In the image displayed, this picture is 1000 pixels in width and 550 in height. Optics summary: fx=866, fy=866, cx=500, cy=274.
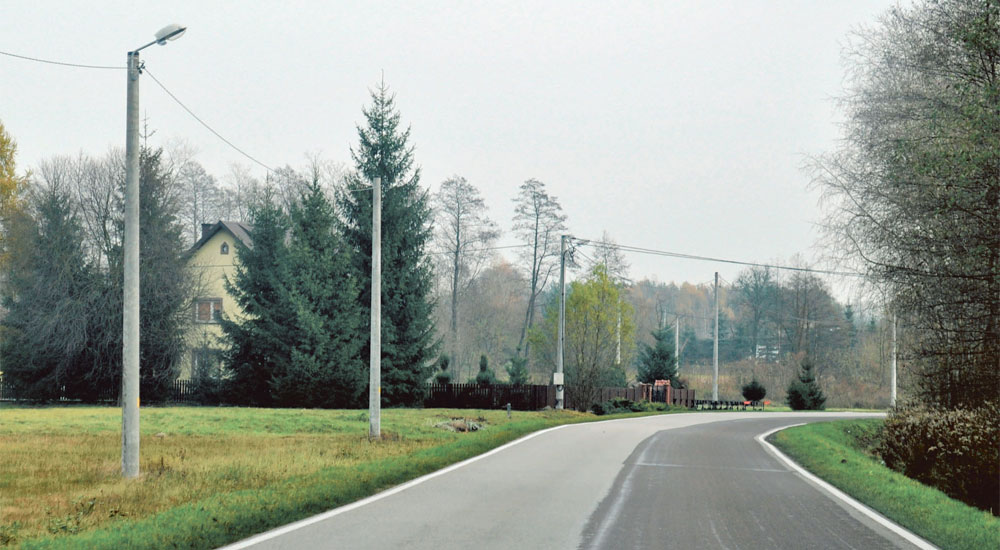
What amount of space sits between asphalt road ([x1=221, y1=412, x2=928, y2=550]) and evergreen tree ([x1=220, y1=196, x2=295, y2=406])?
84.0ft

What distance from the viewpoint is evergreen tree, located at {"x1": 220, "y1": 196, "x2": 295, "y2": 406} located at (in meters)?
40.3

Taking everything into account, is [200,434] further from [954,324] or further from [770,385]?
[770,385]

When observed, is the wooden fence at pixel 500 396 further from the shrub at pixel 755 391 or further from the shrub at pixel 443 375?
the shrub at pixel 755 391

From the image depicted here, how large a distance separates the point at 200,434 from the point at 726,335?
300 feet

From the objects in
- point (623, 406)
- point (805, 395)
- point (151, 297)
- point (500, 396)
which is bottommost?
point (623, 406)

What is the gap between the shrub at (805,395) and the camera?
48.0 m

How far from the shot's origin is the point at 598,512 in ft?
32.7

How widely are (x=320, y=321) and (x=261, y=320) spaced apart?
5711 mm

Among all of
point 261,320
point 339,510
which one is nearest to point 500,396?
point 261,320

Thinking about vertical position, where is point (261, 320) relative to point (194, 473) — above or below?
above

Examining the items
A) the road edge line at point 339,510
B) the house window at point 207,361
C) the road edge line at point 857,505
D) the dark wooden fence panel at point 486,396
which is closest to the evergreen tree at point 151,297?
the house window at point 207,361

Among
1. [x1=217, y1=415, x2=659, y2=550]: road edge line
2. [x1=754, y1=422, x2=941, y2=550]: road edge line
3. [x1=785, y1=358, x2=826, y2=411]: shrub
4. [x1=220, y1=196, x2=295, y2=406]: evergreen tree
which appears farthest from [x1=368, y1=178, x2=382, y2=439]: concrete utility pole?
[x1=785, y1=358, x2=826, y2=411]: shrub

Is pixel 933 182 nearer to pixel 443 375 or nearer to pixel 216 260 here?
pixel 443 375

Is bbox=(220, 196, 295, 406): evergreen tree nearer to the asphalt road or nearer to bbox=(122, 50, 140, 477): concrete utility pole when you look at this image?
the asphalt road
